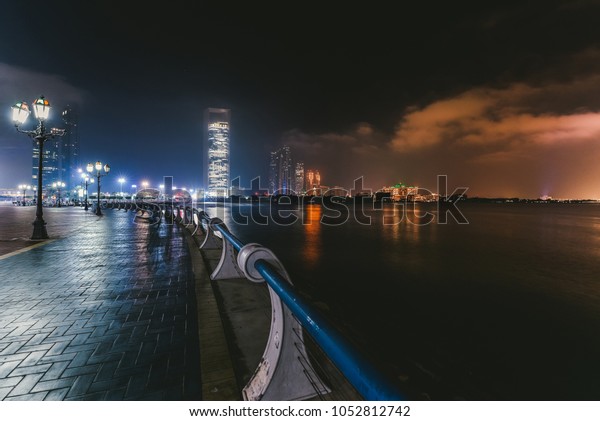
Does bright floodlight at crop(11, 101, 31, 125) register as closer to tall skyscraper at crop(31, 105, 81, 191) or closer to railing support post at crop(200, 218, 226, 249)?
railing support post at crop(200, 218, 226, 249)

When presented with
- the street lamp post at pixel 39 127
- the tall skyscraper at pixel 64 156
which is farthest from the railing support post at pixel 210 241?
the tall skyscraper at pixel 64 156

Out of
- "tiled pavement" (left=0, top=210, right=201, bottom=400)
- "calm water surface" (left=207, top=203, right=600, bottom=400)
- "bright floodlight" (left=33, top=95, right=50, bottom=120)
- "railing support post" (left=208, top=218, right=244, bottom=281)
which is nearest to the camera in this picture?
"tiled pavement" (left=0, top=210, right=201, bottom=400)

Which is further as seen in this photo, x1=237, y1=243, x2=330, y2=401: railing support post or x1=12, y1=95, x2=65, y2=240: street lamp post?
x1=12, y1=95, x2=65, y2=240: street lamp post

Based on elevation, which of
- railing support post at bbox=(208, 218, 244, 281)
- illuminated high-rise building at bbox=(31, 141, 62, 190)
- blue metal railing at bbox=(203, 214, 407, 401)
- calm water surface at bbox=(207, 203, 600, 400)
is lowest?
calm water surface at bbox=(207, 203, 600, 400)

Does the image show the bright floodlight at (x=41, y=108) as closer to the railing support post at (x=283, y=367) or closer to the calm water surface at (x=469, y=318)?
the calm water surface at (x=469, y=318)

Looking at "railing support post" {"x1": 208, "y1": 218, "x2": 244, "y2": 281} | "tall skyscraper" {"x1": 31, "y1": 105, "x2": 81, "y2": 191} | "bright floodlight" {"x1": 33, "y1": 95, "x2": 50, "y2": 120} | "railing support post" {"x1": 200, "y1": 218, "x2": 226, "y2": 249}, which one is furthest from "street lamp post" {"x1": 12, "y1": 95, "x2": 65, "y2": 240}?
"tall skyscraper" {"x1": 31, "y1": 105, "x2": 81, "y2": 191}

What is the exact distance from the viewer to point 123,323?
4.08 metres

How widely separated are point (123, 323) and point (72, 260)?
499cm

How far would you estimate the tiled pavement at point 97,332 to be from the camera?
9.07 feet

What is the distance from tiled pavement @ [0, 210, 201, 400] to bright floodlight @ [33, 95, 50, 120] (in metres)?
7.56

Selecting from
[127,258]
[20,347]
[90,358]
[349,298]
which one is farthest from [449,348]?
[127,258]

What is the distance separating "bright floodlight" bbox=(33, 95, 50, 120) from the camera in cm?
1209

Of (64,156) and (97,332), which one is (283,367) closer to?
(97,332)
